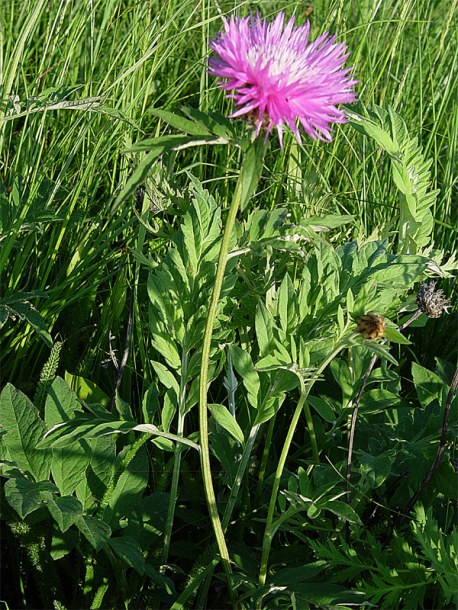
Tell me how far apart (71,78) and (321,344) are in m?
1.08

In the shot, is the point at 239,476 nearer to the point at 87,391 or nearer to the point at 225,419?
the point at 225,419

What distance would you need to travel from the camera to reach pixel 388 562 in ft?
3.87

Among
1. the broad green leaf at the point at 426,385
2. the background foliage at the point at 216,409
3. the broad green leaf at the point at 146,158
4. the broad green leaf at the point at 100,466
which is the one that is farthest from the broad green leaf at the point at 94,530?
the broad green leaf at the point at 426,385

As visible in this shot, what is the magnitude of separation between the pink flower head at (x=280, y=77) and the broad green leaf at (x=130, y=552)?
0.58 m

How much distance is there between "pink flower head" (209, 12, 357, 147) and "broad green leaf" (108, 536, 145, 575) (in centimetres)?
58

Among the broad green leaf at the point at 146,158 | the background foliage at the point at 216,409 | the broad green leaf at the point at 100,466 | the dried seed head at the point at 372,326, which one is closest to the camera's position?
the broad green leaf at the point at 146,158

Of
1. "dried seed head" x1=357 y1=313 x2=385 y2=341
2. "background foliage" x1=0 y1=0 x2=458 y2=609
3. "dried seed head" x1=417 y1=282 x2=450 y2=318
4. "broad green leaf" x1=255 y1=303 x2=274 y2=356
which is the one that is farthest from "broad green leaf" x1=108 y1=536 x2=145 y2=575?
"dried seed head" x1=417 y1=282 x2=450 y2=318

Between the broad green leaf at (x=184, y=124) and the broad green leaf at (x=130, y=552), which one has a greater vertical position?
the broad green leaf at (x=184, y=124)

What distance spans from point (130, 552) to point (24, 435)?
0.74 ft

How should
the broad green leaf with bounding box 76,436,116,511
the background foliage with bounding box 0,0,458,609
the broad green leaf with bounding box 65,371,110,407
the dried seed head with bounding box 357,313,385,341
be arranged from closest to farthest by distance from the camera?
the dried seed head with bounding box 357,313,385,341, the background foliage with bounding box 0,0,458,609, the broad green leaf with bounding box 76,436,116,511, the broad green leaf with bounding box 65,371,110,407

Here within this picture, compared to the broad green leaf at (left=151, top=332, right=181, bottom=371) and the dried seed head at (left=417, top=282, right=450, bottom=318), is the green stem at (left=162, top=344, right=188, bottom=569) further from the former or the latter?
the dried seed head at (left=417, top=282, right=450, bottom=318)

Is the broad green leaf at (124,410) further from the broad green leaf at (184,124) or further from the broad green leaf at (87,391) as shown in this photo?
the broad green leaf at (184,124)

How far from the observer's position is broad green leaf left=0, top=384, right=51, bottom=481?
3.66 ft

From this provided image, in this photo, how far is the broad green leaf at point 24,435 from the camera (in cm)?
112
